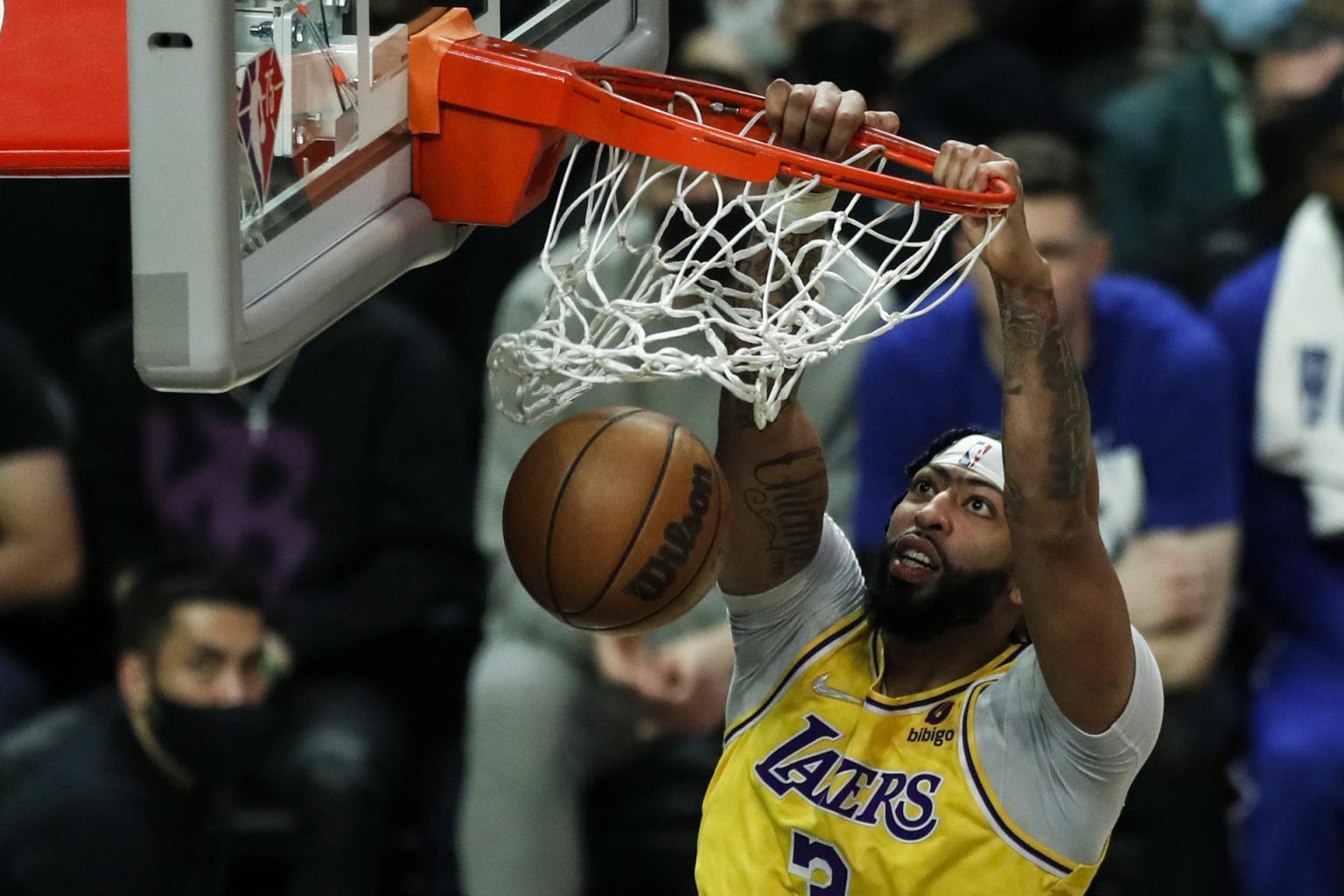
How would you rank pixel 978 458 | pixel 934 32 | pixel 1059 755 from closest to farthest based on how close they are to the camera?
pixel 1059 755 < pixel 978 458 < pixel 934 32

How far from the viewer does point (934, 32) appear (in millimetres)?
5508

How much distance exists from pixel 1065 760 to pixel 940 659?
0.98 ft

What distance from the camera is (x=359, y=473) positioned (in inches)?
198

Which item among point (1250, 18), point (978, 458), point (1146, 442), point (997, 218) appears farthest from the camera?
point (1250, 18)

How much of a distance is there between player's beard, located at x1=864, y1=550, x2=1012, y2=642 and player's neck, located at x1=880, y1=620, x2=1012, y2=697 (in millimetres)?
31

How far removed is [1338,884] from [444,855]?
1983 millimetres

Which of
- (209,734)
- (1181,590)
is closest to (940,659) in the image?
(1181,590)

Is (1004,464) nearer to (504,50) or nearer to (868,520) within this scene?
(504,50)

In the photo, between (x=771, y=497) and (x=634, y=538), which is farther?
(x=771, y=497)

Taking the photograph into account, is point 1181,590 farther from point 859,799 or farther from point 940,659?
point 859,799

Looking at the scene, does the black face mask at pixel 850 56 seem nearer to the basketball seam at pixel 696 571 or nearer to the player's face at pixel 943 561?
the player's face at pixel 943 561

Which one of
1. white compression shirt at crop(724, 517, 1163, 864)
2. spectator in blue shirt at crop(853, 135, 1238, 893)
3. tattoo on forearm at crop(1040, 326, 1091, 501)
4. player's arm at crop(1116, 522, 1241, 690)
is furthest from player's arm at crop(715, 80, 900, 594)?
player's arm at crop(1116, 522, 1241, 690)

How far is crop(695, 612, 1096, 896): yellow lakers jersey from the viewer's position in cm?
329

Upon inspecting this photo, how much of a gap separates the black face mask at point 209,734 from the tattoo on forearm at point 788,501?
174 cm
